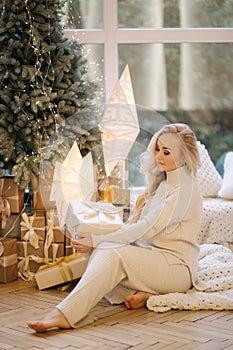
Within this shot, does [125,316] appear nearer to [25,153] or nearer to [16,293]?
[16,293]

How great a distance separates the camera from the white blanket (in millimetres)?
3417

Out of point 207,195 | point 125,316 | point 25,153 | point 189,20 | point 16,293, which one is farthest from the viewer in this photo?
point 189,20

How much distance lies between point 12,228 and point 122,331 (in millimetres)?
1303

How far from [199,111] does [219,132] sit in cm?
20

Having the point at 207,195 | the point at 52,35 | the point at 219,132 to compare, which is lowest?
the point at 207,195

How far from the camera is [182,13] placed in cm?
509

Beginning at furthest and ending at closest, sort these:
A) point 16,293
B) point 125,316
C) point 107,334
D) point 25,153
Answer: point 25,153
point 16,293
point 125,316
point 107,334

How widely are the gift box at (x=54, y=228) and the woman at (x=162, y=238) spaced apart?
1.89ft

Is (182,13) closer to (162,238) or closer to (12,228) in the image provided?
(12,228)

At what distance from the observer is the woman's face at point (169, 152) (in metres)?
3.52

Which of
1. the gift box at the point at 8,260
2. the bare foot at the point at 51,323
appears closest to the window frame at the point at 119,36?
the gift box at the point at 8,260

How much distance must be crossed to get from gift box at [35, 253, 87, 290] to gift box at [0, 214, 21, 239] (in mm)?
366

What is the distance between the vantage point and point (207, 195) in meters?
4.78

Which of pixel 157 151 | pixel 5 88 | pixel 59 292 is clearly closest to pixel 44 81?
pixel 5 88
